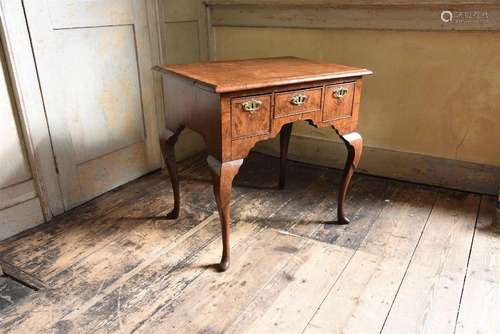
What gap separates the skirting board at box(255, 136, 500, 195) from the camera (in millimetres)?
2153

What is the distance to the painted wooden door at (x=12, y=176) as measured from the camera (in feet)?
5.72

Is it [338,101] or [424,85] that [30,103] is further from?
[424,85]

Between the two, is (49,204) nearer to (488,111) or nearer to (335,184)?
→ (335,184)

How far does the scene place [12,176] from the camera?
1.81m

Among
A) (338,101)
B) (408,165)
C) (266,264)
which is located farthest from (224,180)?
(408,165)

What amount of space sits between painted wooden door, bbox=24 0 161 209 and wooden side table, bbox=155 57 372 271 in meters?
0.54

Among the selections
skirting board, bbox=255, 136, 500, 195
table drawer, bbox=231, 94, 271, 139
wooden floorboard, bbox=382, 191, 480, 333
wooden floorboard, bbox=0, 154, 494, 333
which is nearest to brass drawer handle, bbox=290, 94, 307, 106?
table drawer, bbox=231, 94, 271, 139

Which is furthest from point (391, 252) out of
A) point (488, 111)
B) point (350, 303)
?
point (488, 111)

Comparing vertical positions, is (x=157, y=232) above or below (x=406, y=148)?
below

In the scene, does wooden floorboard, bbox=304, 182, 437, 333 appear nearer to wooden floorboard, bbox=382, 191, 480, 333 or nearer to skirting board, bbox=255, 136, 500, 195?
wooden floorboard, bbox=382, 191, 480, 333

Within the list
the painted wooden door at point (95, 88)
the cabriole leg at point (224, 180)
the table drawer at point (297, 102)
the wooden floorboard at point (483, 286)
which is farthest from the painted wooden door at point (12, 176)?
the wooden floorboard at point (483, 286)

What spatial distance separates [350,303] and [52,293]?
3.50ft

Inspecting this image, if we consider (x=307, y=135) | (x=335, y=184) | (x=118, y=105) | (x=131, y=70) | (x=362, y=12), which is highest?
(x=362, y=12)

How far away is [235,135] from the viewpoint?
4.66 feet
